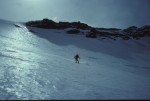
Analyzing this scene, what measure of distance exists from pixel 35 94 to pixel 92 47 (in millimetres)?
44332

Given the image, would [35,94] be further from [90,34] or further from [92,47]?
[90,34]

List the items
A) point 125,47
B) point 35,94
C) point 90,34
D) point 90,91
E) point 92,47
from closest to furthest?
point 35,94 < point 90,91 < point 92,47 < point 125,47 < point 90,34

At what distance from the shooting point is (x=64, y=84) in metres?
15.3

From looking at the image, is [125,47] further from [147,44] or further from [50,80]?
[50,80]

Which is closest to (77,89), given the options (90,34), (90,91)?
(90,91)

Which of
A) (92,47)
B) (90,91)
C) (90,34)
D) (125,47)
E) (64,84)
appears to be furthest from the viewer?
(90,34)

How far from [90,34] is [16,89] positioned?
5868 centimetres

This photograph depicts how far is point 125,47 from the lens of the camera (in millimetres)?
63094

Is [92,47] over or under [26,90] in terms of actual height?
over

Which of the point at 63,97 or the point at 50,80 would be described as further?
the point at 50,80

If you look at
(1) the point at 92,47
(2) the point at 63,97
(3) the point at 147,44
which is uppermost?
(3) the point at 147,44

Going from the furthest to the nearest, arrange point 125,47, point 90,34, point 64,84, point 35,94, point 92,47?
point 90,34, point 125,47, point 92,47, point 64,84, point 35,94

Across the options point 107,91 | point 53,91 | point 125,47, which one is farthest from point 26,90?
point 125,47

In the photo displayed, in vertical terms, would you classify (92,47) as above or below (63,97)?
above
